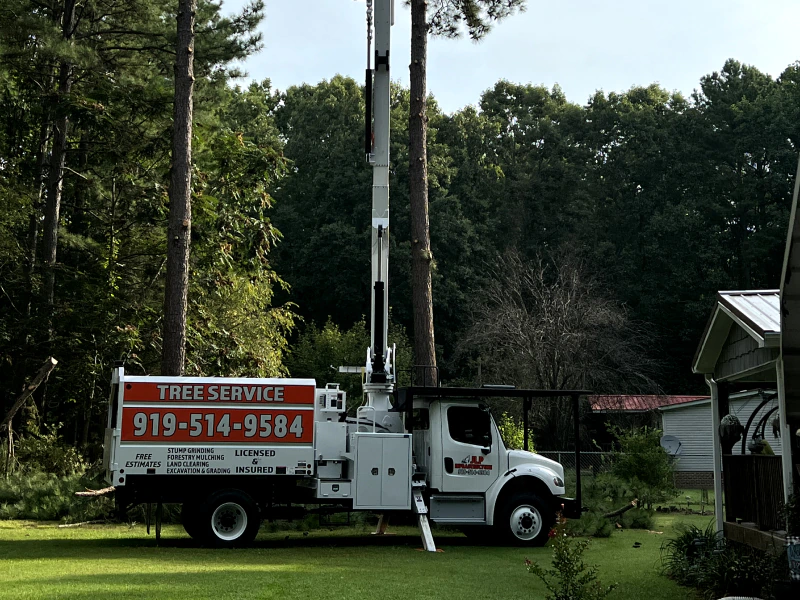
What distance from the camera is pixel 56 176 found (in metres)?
25.6

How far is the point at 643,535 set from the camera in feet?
61.2

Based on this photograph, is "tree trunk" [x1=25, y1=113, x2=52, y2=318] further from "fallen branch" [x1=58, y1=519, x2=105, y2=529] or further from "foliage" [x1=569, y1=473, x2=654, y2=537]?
"foliage" [x1=569, y1=473, x2=654, y2=537]

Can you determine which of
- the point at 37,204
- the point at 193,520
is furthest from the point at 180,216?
the point at 37,204

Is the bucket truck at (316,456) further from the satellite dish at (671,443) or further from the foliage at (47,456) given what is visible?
the satellite dish at (671,443)

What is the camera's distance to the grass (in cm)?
1029

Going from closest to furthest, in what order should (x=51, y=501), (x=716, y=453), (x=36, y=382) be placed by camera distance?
(x=716, y=453) → (x=51, y=501) → (x=36, y=382)

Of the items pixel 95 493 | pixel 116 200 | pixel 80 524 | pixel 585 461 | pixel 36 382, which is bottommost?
pixel 80 524

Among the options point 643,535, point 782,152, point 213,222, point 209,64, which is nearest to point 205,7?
point 209,64

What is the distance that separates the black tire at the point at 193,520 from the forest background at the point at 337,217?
976 cm

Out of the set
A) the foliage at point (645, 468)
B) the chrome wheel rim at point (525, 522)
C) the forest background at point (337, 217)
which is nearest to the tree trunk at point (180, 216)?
the forest background at point (337, 217)

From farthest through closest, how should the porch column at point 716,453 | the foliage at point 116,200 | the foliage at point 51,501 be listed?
1. the foliage at point 116,200
2. the foliage at point 51,501
3. the porch column at point 716,453

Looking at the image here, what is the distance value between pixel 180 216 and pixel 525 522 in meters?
8.56

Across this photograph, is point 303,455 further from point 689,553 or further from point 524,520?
point 689,553

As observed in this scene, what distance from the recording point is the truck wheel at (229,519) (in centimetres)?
1468
